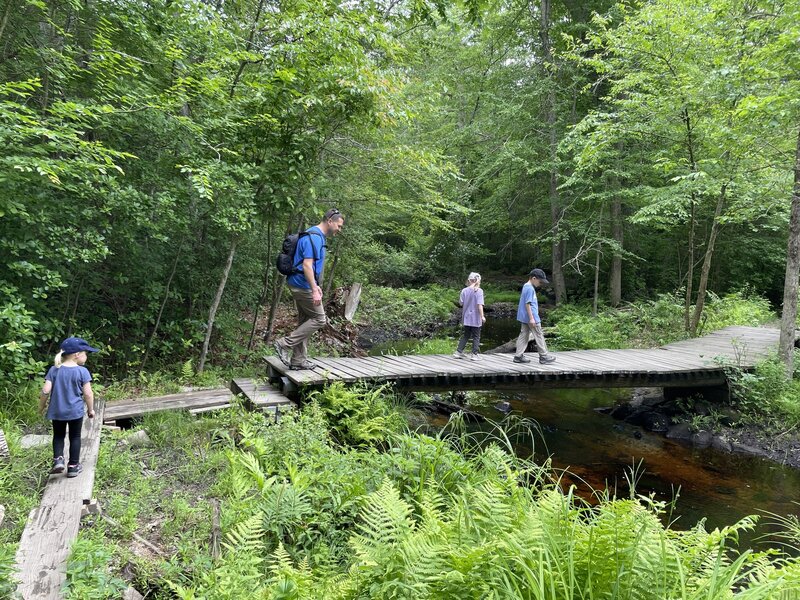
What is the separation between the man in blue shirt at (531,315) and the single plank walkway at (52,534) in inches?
252

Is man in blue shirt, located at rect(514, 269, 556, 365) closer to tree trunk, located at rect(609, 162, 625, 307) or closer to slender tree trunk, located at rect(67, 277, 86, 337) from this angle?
slender tree trunk, located at rect(67, 277, 86, 337)

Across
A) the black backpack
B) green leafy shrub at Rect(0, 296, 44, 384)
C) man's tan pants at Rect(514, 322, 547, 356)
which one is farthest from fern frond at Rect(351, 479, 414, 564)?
man's tan pants at Rect(514, 322, 547, 356)

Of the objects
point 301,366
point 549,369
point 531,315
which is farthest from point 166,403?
point 549,369

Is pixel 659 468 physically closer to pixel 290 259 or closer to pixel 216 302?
pixel 290 259

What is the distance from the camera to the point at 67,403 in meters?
4.05

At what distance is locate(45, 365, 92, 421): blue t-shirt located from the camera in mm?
4035

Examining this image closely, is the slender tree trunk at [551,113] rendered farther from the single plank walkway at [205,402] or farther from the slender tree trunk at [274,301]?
the single plank walkway at [205,402]

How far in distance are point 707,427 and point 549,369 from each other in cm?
346

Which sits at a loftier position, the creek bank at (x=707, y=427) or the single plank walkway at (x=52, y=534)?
the single plank walkway at (x=52, y=534)

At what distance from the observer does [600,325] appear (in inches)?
618

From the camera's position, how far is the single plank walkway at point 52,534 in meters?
2.75

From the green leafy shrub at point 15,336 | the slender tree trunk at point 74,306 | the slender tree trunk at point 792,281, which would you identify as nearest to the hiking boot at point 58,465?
the green leafy shrub at point 15,336

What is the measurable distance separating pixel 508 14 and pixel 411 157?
14658 millimetres

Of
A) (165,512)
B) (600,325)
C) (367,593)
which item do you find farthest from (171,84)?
(600,325)
